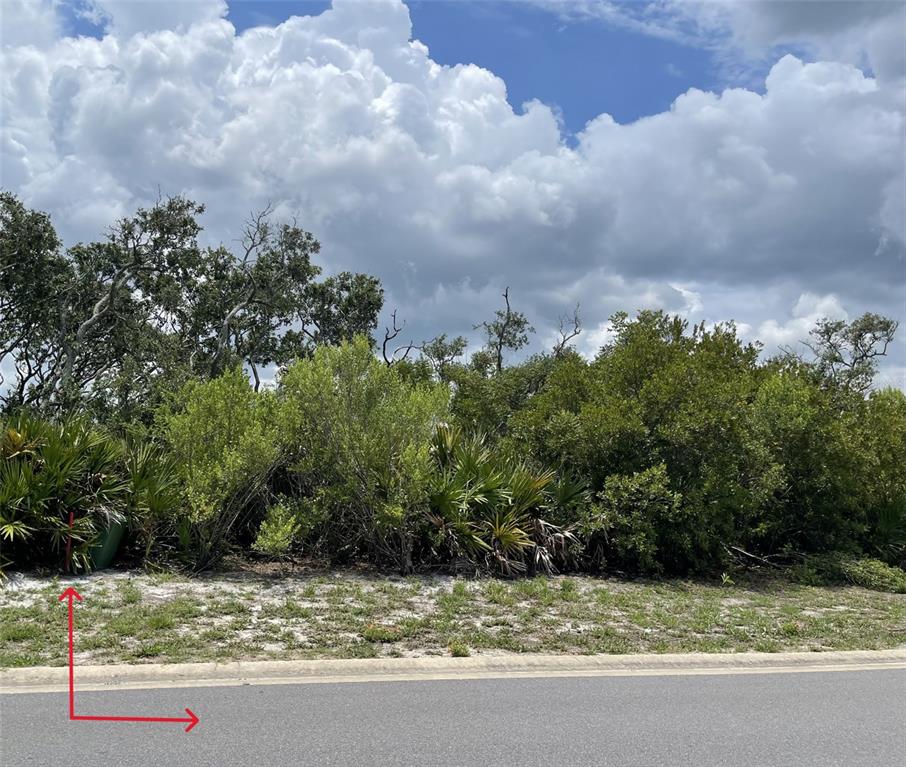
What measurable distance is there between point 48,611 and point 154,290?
25.4 metres

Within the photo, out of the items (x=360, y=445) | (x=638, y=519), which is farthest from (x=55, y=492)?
(x=638, y=519)

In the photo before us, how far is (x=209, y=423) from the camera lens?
465 inches

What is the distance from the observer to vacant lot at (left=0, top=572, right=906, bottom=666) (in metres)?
7.47

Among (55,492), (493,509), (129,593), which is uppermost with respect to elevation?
(55,492)

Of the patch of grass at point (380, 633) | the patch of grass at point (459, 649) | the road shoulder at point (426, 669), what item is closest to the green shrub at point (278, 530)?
the patch of grass at point (380, 633)

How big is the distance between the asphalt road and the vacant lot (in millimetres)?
1170

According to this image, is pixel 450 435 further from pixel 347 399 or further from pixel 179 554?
pixel 179 554

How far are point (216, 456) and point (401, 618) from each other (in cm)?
443

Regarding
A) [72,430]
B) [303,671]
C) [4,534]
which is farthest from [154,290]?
[303,671]

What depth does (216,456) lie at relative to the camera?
1170 cm

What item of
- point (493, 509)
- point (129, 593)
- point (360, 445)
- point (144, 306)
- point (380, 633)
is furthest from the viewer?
point (144, 306)

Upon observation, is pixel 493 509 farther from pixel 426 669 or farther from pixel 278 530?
pixel 426 669

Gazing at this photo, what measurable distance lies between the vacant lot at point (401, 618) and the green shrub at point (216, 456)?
0.94 meters

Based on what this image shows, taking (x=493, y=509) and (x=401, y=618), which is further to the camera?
(x=493, y=509)
